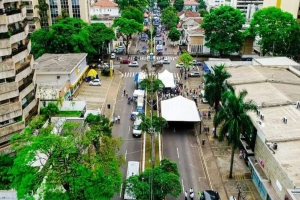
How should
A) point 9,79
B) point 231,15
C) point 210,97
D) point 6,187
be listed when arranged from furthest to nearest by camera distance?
point 231,15, point 210,97, point 9,79, point 6,187

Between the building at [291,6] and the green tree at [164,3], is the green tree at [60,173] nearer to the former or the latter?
the building at [291,6]

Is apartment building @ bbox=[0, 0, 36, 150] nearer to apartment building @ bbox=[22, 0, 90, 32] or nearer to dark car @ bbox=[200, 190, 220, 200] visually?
dark car @ bbox=[200, 190, 220, 200]

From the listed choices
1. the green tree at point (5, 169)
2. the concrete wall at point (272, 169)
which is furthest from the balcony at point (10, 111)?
the concrete wall at point (272, 169)

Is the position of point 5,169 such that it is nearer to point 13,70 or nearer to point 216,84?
point 13,70

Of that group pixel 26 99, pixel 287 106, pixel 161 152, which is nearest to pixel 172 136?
pixel 161 152

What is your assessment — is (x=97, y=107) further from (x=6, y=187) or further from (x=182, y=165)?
(x=6, y=187)

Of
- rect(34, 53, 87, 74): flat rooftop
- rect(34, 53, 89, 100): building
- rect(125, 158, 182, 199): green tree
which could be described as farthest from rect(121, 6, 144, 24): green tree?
rect(125, 158, 182, 199): green tree
